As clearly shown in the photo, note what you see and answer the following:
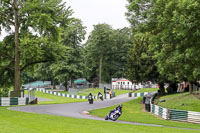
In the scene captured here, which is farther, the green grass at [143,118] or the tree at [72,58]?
Result: the tree at [72,58]

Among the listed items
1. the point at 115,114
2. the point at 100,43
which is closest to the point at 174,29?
the point at 115,114

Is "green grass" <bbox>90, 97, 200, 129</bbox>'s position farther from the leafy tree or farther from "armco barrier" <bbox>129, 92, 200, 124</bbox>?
the leafy tree

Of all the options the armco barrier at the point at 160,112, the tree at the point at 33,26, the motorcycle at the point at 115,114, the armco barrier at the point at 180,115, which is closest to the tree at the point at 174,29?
the armco barrier at the point at 180,115

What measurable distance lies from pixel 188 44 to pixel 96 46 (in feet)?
205

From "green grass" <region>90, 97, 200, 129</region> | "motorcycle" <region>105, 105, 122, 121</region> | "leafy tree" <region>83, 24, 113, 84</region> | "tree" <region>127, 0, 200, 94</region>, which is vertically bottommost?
"green grass" <region>90, 97, 200, 129</region>

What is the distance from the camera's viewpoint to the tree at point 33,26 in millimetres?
27016

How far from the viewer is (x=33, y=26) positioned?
2777 cm

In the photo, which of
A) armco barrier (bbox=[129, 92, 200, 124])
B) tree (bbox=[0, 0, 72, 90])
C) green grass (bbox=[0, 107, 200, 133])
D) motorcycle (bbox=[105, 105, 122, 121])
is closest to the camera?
green grass (bbox=[0, 107, 200, 133])

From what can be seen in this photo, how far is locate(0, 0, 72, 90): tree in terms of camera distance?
2702 cm

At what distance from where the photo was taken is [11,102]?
90.9 ft

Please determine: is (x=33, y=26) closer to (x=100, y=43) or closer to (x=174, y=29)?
(x=174, y=29)

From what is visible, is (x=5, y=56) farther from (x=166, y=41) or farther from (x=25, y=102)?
(x=166, y=41)

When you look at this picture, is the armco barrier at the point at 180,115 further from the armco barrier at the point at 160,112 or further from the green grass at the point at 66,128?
the green grass at the point at 66,128

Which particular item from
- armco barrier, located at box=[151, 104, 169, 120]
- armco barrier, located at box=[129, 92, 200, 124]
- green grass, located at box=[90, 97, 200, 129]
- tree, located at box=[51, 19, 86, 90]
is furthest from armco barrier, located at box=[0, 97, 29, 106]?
tree, located at box=[51, 19, 86, 90]
